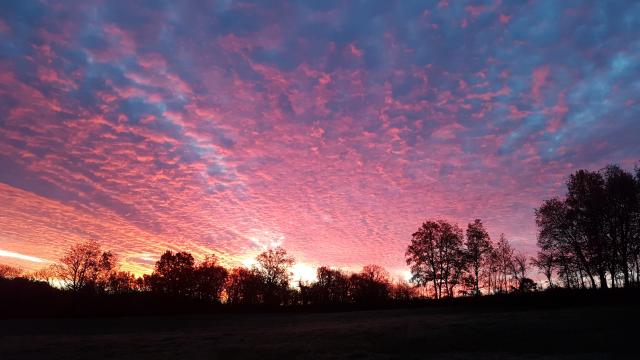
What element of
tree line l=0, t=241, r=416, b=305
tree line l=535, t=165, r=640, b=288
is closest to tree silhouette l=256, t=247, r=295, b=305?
tree line l=0, t=241, r=416, b=305

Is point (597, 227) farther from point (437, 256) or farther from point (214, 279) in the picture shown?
point (214, 279)

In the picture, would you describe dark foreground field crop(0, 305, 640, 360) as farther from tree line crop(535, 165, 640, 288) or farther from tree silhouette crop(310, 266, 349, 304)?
tree silhouette crop(310, 266, 349, 304)

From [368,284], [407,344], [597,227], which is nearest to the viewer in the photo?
[407,344]

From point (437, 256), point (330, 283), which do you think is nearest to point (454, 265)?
point (437, 256)

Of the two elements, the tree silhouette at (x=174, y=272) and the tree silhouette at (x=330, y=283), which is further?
the tree silhouette at (x=174, y=272)

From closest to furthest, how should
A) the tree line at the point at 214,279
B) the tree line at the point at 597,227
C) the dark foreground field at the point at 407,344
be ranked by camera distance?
the dark foreground field at the point at 407,344, the tree line at the point at 597,227, the tree line at the point at 214,279

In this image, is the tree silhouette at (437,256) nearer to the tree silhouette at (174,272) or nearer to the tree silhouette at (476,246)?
the tree silhouette at (476,246)

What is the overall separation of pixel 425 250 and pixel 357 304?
26292 millimetres

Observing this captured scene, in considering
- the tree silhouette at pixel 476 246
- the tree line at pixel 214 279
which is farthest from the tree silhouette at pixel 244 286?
the tree silhouette at pixel 476 246

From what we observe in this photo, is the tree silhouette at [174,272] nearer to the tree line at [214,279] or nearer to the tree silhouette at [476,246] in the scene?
the tree line at [214,279]

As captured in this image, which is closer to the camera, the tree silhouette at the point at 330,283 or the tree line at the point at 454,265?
the tree line at the point at 454,265

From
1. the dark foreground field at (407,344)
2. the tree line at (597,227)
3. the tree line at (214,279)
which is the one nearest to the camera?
the dark foreground field at (407,344)

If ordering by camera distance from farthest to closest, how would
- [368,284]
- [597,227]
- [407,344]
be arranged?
[368,284]
[597,227]
[407,344]

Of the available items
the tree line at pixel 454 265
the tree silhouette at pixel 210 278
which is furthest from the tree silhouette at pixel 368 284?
the tree silhouette at pixel 210 278
